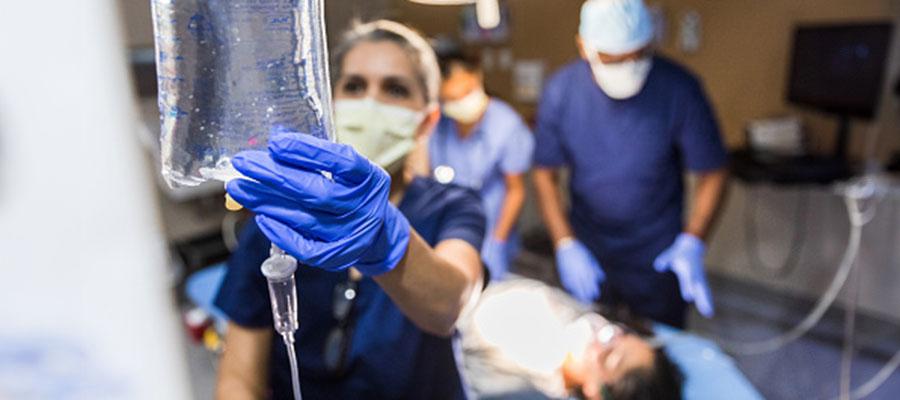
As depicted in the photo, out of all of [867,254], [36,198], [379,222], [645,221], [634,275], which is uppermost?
[36,198]

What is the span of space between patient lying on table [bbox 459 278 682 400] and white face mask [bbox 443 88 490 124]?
24.2 inches

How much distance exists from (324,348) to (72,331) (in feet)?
2.19

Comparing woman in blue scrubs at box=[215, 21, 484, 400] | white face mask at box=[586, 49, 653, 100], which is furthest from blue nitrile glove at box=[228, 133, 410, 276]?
white face mask at box=[586, 49, 653, 100]

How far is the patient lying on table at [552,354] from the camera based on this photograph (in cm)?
131

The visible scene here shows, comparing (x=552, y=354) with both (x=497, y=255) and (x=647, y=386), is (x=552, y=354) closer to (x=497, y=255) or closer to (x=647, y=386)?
(x=647, y=386)

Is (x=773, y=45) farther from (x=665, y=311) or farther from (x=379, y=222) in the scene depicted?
(x=379, y=222)

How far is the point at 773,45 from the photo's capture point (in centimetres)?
249

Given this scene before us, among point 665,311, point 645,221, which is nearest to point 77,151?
point 645,221

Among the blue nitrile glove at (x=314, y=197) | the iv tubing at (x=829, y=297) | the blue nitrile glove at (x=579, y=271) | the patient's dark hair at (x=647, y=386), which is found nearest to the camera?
the blue nitrile glove at (x=314, y=197)

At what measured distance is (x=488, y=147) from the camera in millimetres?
2037

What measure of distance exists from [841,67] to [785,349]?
3.80ft

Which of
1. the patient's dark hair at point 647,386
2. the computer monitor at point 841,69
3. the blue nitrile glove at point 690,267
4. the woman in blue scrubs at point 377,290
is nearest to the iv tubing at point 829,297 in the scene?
the computer monitor at point 841,69

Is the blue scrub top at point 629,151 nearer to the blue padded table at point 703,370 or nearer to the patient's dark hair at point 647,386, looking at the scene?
the blue padded table at point 703,370

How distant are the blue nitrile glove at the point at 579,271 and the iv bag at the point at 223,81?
52.6 inches
